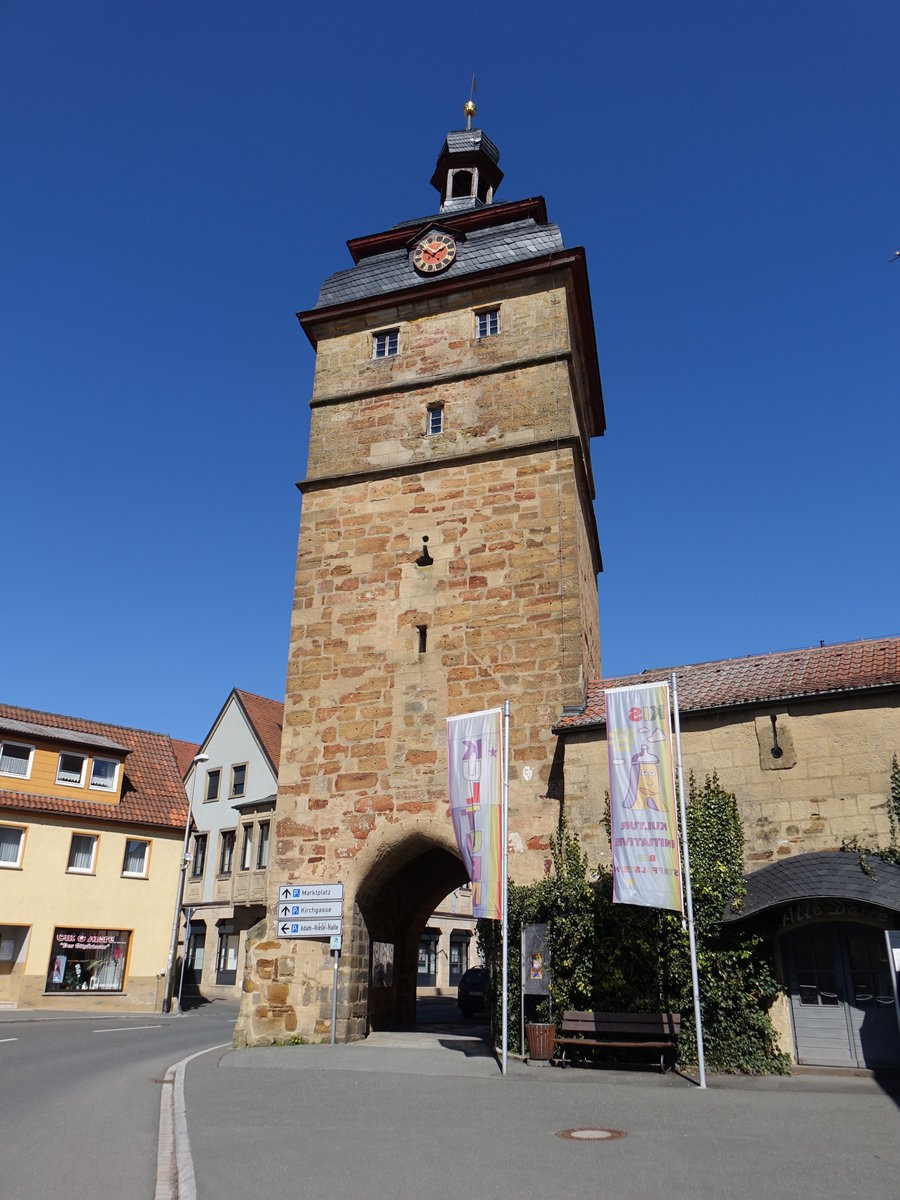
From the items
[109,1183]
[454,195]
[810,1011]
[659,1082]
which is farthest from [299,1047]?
[454,195]

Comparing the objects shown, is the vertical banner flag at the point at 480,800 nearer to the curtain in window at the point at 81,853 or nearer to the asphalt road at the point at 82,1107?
the asphalt road at the point at 82,1107

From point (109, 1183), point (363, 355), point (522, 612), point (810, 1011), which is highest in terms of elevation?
point (363, 355)

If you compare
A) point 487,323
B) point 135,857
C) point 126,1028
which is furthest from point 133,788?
point 487,323

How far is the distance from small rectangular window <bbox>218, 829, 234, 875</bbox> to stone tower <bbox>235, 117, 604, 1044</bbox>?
1853cm

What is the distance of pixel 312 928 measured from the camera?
14.3 m

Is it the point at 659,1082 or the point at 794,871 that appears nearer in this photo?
the point at 659,1082

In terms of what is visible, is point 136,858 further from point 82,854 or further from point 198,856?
point 198,856

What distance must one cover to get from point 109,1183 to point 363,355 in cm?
1584

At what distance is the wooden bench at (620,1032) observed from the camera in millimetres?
10883

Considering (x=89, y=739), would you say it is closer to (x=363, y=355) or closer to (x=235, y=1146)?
(x=363, y=355)

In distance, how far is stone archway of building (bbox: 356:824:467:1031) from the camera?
588 inches

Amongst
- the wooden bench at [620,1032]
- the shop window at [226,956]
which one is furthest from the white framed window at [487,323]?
the shop window at [226,956]

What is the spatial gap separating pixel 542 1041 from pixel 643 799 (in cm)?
328

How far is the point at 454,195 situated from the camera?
23.5m
